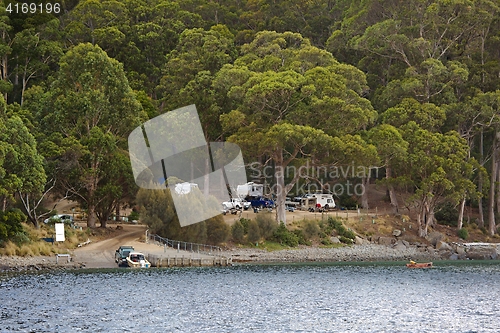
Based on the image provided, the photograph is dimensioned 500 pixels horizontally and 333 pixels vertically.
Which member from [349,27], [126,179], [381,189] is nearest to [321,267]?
[126,179]

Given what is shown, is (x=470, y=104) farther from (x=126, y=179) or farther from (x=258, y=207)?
(x=126, y=179)

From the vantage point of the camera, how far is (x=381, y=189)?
99188 mm

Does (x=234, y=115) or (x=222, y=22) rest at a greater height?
(x=222, y=22)

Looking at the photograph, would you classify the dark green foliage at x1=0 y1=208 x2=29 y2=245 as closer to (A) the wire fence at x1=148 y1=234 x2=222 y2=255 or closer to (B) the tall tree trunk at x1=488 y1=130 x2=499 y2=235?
(A) the wire fence at x1=148 y1=234 x2=222 y2=255

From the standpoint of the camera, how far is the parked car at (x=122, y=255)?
201 ft

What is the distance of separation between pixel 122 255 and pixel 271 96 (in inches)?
896

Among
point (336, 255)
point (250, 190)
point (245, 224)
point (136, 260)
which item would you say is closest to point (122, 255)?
point (136, 260)

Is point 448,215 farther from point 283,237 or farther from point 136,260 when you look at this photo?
point 136,260

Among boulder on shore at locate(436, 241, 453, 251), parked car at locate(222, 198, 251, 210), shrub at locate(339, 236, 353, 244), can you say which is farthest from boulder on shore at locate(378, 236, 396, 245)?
parked car at locate(222, 198, 251, 210)

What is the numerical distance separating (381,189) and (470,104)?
16289mm

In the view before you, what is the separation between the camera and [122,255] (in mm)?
61562

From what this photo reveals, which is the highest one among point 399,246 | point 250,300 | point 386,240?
point 386,240

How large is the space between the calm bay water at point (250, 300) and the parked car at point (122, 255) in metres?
2.37

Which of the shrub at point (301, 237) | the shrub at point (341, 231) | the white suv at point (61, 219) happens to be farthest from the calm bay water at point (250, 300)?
the shrub at point (341, 231)
